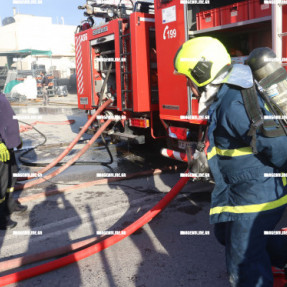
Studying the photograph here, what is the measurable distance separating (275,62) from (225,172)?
2.85ft

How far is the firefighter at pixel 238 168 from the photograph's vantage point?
181 cm

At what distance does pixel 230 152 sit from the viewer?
189 cm

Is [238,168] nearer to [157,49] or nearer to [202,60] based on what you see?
[202,60]

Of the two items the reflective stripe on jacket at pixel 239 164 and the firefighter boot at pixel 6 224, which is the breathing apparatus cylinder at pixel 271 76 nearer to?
the reflective stripe on jacket at pixel 239 164

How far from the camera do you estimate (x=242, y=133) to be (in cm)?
176

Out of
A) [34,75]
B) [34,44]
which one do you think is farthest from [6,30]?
[34,75]

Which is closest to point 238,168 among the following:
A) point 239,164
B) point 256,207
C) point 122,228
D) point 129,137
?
point 239,164

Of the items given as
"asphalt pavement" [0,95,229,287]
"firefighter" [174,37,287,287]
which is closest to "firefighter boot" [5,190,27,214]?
"asphalt pavement" [0,95,229,287]

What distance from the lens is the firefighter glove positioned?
382 centimetres

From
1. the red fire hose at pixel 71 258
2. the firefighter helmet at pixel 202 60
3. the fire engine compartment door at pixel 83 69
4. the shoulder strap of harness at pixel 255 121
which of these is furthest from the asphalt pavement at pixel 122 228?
the fire engine compartment door at pixel 83 69

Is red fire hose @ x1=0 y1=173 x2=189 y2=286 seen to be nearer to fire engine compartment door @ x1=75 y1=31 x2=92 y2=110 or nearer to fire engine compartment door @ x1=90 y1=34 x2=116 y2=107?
fire engine compartment door @ x1=90 y1=34 x2=116 y2=107

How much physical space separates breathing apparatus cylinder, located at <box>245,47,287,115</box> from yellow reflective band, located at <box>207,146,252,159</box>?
0.88 feet

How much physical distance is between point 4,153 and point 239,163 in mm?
2799

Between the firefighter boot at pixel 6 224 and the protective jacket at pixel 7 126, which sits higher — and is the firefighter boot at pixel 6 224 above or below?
below
